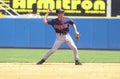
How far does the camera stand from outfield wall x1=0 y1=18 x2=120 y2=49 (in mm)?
21922

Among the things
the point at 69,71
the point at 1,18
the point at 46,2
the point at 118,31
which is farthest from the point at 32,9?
the point at 69,71

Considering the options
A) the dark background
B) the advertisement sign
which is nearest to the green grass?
the advertisement sign

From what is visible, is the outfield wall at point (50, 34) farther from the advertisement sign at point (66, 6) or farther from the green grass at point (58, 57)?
the advertisement sign at point (66, 6)

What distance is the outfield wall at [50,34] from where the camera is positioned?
2192 cm

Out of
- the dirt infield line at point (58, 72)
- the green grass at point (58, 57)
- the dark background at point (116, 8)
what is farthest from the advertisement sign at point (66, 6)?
the dirt infield line at point (58, 72)

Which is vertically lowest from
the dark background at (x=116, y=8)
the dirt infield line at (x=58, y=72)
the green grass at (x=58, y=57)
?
the green grass at (x=58, y=57)

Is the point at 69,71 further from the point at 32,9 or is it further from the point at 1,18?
the point at 32,9

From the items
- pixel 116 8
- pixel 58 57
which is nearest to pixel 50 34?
pixel 58 57

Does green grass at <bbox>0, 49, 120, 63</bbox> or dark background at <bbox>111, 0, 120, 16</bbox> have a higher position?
dark background at <bbox>111, 0, 120, 16</bbox>

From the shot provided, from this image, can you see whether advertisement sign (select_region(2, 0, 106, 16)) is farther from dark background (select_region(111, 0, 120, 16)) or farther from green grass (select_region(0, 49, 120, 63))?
green grass (select_region(0, 49, 120, 63))

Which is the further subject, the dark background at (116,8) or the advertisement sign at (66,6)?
the dark background at (116,8)

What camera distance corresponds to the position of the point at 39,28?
72.3 ft

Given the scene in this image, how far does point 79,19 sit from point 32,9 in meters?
6.37

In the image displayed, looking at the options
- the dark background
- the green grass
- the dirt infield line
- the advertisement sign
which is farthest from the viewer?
the dark background
